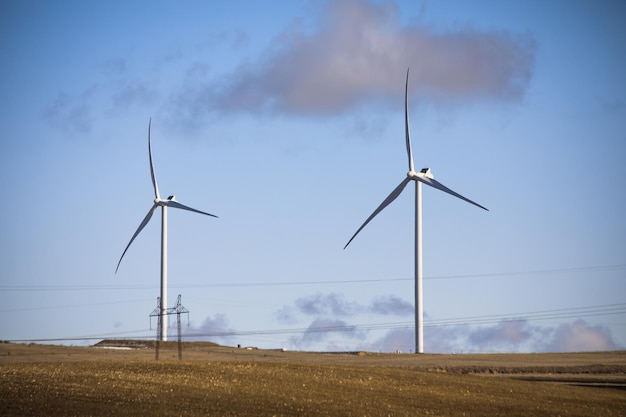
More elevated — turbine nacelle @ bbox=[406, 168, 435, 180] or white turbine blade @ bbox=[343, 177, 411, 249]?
turbine nacelle @ bbox=[406, 168, 435, 180]

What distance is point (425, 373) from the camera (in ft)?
226

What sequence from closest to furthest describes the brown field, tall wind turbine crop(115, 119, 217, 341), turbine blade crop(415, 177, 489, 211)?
the brown field < turbine blade crop(415, 177, 489, 211) < tall wind turbine crop(115, 119, 217, 341)

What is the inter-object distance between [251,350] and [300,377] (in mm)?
48917

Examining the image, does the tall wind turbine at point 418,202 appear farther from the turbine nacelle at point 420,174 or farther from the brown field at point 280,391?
the brown field at point 280,391

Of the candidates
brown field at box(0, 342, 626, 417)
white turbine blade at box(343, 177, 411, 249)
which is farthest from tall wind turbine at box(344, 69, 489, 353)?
brown field at box(0, 342, 626, 417)

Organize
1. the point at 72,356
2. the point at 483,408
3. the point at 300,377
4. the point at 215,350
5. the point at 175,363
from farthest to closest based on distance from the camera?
the point at 215,350
the point at 72,356
the point at 175,363
the point at 300,377
the point at 483,408

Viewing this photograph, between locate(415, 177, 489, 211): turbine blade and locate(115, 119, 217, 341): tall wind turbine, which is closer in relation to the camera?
locate(415, 177, 489, 211): turbine blade

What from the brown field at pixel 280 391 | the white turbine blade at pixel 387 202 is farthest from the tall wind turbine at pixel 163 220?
the brown field at pixel 280 391

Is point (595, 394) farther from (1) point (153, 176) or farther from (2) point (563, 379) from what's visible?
(1) point (153, 176)

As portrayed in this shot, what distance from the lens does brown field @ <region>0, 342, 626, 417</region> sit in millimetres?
47750

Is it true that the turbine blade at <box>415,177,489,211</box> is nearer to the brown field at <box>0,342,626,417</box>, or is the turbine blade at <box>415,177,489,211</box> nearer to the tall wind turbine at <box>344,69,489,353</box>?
the tall wind turbine at <box>344,69,489,353</box>

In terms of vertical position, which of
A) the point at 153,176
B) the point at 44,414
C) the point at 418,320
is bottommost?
the point at 44,414

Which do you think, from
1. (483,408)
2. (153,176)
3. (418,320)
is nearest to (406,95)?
(418,320)

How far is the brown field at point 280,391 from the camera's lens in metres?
47.8
